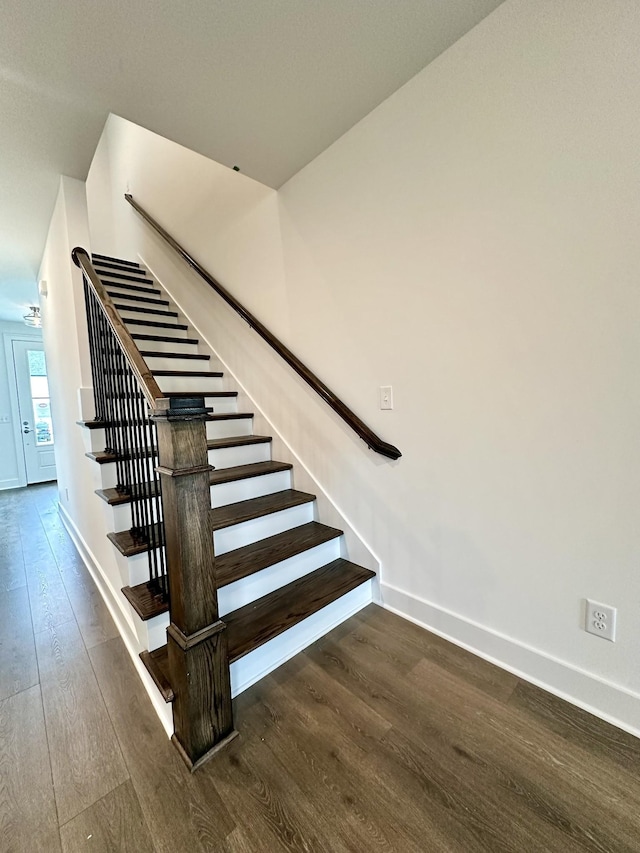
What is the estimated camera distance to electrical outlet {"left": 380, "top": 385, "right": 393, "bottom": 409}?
1.82 m

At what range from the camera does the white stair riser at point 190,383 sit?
270cm

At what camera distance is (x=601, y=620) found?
127 cm

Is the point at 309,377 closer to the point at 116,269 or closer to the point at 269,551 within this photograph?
the point at 269,551

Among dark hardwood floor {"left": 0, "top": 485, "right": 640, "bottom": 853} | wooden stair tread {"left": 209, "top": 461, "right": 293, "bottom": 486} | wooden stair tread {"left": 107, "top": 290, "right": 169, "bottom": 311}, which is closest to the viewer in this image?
dark hardwood floor {"left": 0, "top": 485, "right": 640, "bottom": 853}

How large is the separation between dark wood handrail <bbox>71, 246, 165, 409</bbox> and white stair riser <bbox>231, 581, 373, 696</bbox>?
1082 mm

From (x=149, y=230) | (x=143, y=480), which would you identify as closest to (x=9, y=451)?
(x=149, y=230)

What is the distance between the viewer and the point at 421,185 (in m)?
1.58

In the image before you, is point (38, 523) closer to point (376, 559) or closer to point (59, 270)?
point (59, 270)

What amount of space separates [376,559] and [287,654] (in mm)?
650

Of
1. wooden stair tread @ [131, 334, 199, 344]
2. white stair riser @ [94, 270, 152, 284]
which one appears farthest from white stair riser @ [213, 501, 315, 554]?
white stair riser @ [94, 270, 152, 284]

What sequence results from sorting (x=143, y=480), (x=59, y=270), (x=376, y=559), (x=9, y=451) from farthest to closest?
(x=9, y=451)
(x=59, y=270)
(x=376, y=559)
(x=143, y=480)

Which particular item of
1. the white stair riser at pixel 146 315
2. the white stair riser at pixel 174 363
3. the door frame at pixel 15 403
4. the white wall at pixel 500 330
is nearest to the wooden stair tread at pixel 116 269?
the white stair riser at pixel 146 315

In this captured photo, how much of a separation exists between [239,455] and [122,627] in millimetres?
1131

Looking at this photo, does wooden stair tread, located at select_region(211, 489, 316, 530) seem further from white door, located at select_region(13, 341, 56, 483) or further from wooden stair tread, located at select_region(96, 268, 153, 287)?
white door, located at select_region(13, 341, 56, 483)
